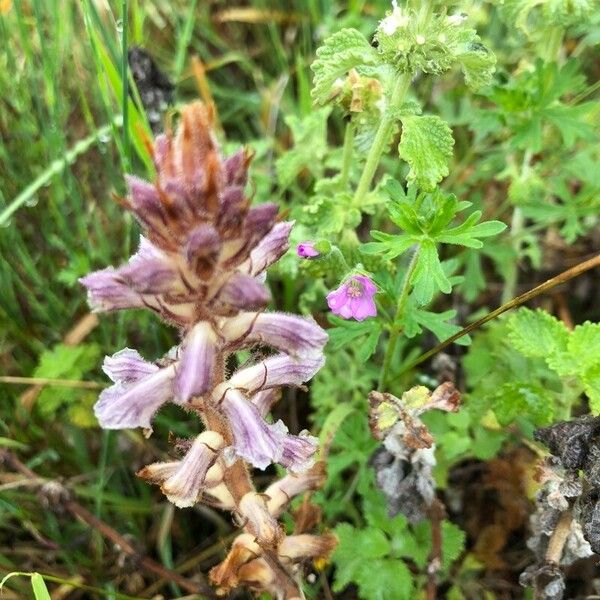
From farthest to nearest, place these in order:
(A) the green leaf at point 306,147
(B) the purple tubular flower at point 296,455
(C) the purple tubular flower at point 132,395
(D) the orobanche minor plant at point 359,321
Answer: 1. (A) the green leaf at point 306,147
2. (B) the purple tubular flower at point 296,455
3. (C) the purple tubular flower at point 132,395
4. (D) the orobanche minor plant at point 359,321

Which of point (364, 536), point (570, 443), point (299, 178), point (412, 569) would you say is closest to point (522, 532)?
point (412, 569)

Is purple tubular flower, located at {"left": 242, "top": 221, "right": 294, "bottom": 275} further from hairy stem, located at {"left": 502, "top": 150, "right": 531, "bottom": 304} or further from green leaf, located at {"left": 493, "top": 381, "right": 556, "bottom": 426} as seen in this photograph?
hairy stem, located at {"left": 502, "top": 150, "right": 531, "bottom": 304}

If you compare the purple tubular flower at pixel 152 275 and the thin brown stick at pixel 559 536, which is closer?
the purple tubular flower at pixel 152 275

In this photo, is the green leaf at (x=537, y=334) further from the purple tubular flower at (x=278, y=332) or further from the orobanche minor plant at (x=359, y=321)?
the purple tubular flower at (x=278, y=332)

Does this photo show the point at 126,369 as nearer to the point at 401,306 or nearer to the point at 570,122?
the point at 401,306

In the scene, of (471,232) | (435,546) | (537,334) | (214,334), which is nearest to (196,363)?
(214,334)

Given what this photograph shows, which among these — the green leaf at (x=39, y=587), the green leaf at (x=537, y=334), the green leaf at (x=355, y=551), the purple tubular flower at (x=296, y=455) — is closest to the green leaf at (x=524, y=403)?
the green leaf at (x=537, y=334)

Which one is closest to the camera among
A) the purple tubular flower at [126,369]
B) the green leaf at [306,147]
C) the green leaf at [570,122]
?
the purple tubular flower at [126,369]
